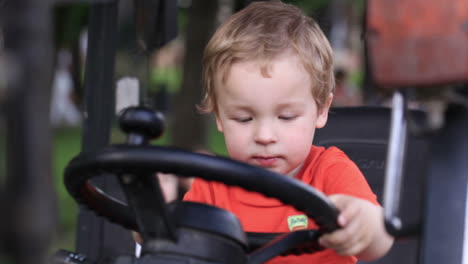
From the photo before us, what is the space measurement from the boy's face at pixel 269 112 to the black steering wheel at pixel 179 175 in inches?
12.6

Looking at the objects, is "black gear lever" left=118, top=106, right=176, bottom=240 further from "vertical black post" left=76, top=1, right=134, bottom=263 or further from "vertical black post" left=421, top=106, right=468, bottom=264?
"vertical black post" left=76, top=1, right=134, bottom=263

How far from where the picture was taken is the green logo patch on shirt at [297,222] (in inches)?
60.6

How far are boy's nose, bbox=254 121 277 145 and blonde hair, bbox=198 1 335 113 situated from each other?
11cm

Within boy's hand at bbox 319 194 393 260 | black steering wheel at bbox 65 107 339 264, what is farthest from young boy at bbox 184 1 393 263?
black steering wheel at bbox 65 107 339 264

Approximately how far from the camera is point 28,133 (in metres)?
1.59

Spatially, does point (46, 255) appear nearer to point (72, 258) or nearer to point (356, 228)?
point (72, 258)

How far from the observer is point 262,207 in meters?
1.62

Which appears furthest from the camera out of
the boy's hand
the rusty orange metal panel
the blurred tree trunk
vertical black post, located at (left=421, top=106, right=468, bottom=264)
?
the blurred tree trunk

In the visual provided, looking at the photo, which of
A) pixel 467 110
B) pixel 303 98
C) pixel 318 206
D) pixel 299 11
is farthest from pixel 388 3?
pixel 299 11

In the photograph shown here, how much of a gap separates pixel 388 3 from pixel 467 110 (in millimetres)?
197

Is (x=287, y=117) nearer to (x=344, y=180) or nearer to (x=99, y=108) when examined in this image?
(x=344, y=180)

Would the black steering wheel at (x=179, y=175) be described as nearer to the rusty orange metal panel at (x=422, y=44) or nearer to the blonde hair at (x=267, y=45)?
the rusty orange metal panel at (x=422, y=44)

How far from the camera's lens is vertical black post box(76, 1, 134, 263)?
6.12 feet

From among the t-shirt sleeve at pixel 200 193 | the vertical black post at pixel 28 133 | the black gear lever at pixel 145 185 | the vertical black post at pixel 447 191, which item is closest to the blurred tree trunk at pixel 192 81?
the t-shirt sleeve at pixel 200 193
